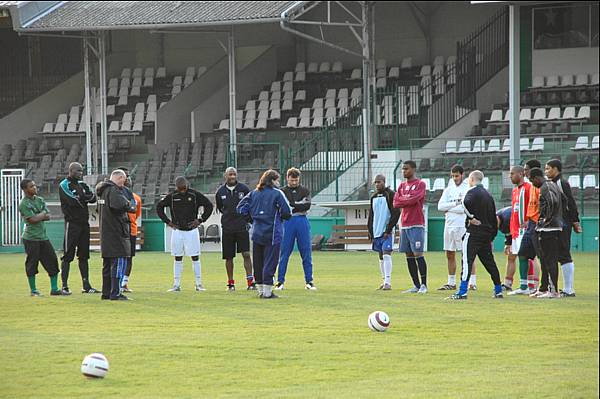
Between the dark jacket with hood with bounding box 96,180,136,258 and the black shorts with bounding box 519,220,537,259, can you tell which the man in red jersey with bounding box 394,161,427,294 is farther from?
the dark jacket with hood with bounding box 96,180,136,258

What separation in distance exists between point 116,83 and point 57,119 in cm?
318

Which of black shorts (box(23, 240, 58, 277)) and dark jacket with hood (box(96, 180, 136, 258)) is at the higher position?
dark jacket with hood (box(96, 180, 136, 258))

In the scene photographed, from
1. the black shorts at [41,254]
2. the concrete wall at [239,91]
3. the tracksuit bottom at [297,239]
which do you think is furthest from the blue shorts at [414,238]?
the concrete wall at [239,91]

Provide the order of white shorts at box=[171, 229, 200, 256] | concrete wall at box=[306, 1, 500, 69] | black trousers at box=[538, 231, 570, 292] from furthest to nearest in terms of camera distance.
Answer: concrete wall at box=[306, 1, 500, 69], white shorts at box=[171, 229, 200, 256], black trousers at box=[538, 231, 570, 292]

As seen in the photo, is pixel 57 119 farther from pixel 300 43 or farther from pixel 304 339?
pixel 304 339

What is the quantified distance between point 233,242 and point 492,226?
431 centimetres

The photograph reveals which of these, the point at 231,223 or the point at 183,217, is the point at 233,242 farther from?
the point at 183,217

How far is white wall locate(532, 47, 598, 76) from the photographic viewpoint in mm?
40531

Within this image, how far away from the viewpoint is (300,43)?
48.8 metres

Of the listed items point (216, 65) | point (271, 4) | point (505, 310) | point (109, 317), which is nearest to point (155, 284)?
point (109, 317)

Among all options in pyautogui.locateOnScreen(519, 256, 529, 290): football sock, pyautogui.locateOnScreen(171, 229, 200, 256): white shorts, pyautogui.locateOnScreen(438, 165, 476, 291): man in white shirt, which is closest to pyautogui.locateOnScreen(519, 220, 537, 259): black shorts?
pyautogui.locateOnScreen(519, 256, 529, 290): football sock

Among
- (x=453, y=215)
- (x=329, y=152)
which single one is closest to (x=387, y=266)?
(x=453, y=215)

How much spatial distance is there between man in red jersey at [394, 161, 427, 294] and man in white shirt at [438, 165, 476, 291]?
48cm

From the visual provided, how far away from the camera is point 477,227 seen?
17.2 m
